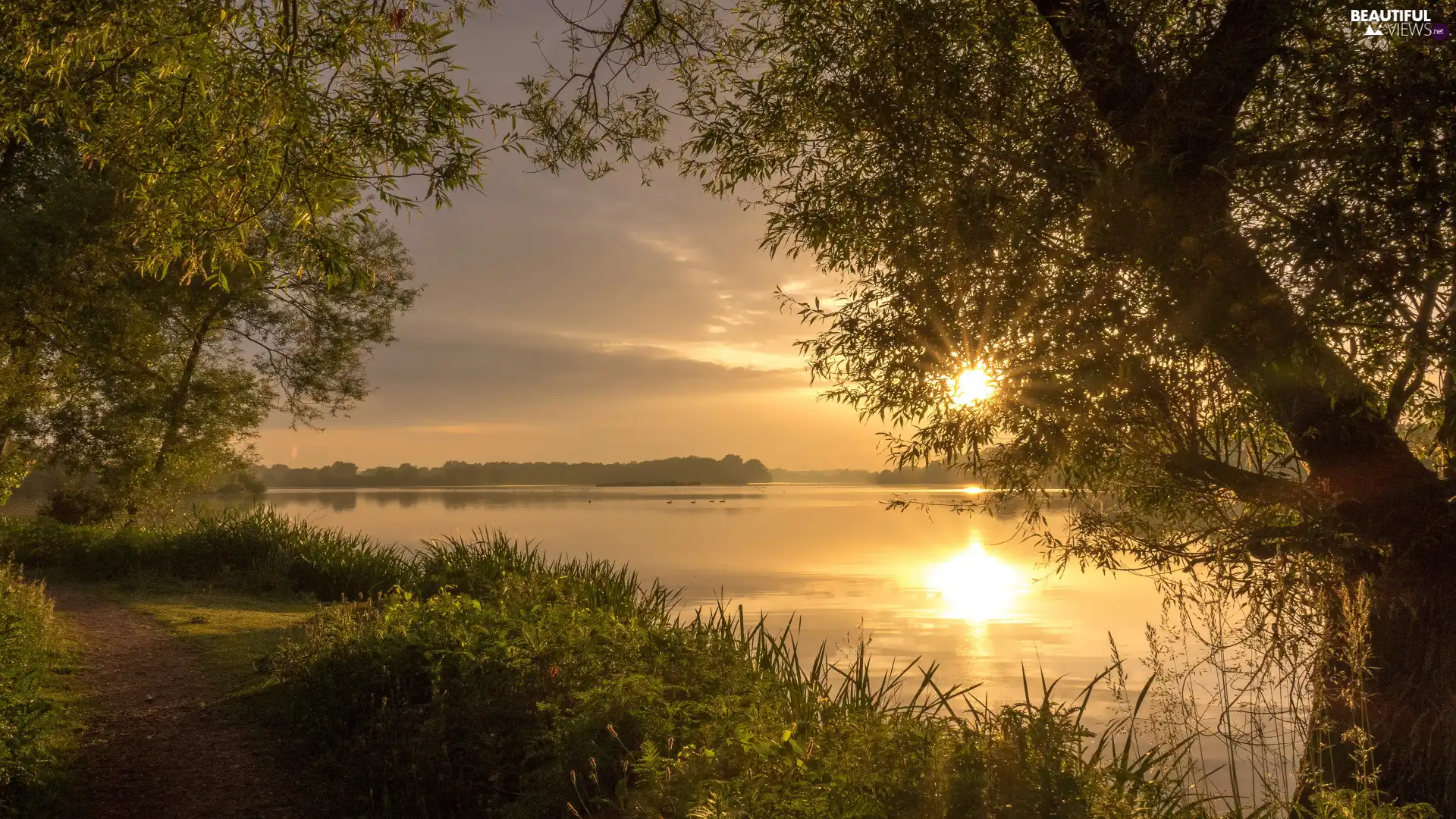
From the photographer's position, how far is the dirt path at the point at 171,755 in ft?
Answer: 20.3

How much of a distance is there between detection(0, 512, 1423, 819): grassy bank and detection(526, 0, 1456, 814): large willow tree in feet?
5.51

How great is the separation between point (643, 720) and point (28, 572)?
654 inches

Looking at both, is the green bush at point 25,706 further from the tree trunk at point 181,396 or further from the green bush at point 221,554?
the tree trunk at point 181,396

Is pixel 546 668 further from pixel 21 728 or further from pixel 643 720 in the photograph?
pixel 21 728

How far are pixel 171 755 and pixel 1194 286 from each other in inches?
332

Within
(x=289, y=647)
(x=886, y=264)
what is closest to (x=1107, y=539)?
(x=886, y=264)

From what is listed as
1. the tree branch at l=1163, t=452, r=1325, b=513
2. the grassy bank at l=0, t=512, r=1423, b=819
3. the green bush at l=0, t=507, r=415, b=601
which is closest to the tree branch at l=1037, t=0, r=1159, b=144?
the tree branch at l=1163, t=452, r=1325, b=513

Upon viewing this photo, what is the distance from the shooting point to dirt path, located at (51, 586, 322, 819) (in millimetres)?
6195

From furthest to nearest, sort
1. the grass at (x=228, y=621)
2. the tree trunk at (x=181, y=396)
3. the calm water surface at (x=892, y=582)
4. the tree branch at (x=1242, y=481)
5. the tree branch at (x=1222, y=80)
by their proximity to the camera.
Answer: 1. the tree trunk at (x=181, y=396)
2. the calm water surface at (x=892, y=582)
3. the grass at (x=228, y=621)
4. the tree branch at (x=1242, y=481)
5. the tree branch at (x=1222, y=80)

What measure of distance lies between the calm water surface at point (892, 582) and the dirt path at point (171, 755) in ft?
17.8

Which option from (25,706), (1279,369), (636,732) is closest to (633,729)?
(636,732)

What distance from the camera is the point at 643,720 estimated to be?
573 centimetres

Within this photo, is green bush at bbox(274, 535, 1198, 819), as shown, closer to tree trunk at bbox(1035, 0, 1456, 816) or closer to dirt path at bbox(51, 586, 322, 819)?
dirt path at bbox(51, 586, 322, 819)

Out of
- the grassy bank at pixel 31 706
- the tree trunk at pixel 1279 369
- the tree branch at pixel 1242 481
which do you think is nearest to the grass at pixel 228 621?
the grassy bank at pixel 31 706
